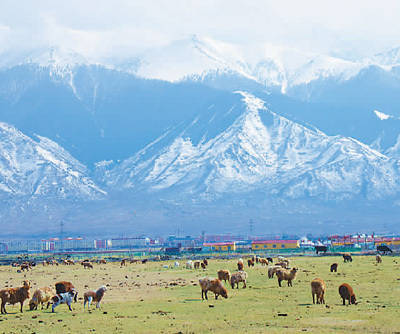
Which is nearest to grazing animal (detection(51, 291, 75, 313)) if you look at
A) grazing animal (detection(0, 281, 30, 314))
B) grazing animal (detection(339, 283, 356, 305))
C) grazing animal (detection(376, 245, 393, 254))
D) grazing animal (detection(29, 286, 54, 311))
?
grazing animal (detection(29, 286, 54, 311))

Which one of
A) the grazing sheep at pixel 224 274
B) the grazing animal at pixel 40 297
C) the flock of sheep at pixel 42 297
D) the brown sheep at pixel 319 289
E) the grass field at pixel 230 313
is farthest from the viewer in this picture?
the grazing sheep at pixel 224 274

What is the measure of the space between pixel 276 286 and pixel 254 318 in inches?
639

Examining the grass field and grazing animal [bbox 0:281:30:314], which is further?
A: grazing animal [bbox 0:281:30:314]

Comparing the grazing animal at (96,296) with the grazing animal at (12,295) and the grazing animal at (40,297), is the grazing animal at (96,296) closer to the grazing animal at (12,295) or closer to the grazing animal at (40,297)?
the grazing animal at (40,297)

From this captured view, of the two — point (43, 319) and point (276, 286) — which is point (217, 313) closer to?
point (43, 319)

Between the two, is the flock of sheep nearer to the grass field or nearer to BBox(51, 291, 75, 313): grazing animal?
BBox(51, 291, 75, 313): grazing animal

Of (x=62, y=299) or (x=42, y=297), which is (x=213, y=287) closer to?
(x=62, y=299)

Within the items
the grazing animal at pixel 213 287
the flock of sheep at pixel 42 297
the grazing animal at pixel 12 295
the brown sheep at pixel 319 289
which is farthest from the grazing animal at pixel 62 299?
the brown sheep at pixel 319 289

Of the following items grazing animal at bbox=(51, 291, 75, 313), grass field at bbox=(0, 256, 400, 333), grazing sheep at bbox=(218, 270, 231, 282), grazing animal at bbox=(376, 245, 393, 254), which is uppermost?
grazing animal at bbox=(376, 245, 393, 254)

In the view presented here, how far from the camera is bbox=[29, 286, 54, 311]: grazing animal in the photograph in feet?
156

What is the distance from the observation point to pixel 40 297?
48.1 meters

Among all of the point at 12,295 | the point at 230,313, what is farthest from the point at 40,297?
the point at 230,313

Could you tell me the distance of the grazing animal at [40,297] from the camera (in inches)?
1869

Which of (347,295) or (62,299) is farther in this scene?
(62,299)
